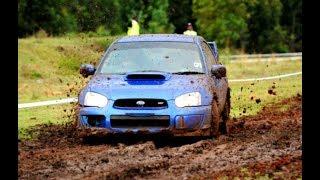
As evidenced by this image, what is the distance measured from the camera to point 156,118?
1081 cm

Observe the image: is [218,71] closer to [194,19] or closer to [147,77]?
[147,77]

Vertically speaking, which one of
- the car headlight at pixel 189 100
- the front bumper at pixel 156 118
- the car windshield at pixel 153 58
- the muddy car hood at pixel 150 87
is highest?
the car windshield at pixel 153 58

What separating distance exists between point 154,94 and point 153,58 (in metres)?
1.35

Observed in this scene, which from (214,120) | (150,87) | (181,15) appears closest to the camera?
(150,87)

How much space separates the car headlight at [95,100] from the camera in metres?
11.0

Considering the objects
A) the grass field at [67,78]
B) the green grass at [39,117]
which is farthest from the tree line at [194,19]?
the green grass at [39,117]

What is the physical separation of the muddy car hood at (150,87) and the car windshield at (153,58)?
37 centimetres

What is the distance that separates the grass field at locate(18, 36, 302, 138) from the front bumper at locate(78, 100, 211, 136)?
2.78 m

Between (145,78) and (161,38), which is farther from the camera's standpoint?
(161,38)

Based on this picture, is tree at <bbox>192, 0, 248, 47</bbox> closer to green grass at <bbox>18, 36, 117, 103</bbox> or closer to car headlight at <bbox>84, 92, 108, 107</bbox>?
green grass at <bbox>18, 36, 117, 103</bbox>

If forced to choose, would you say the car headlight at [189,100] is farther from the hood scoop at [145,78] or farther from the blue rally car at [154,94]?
the hood scoop at [145,78]

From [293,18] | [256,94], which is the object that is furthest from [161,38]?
[293,18]

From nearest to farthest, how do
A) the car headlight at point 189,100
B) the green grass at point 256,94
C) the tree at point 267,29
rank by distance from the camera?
the car headlight at point 189,100 < the green grass at point 256,94 < the tree at point 267,29
